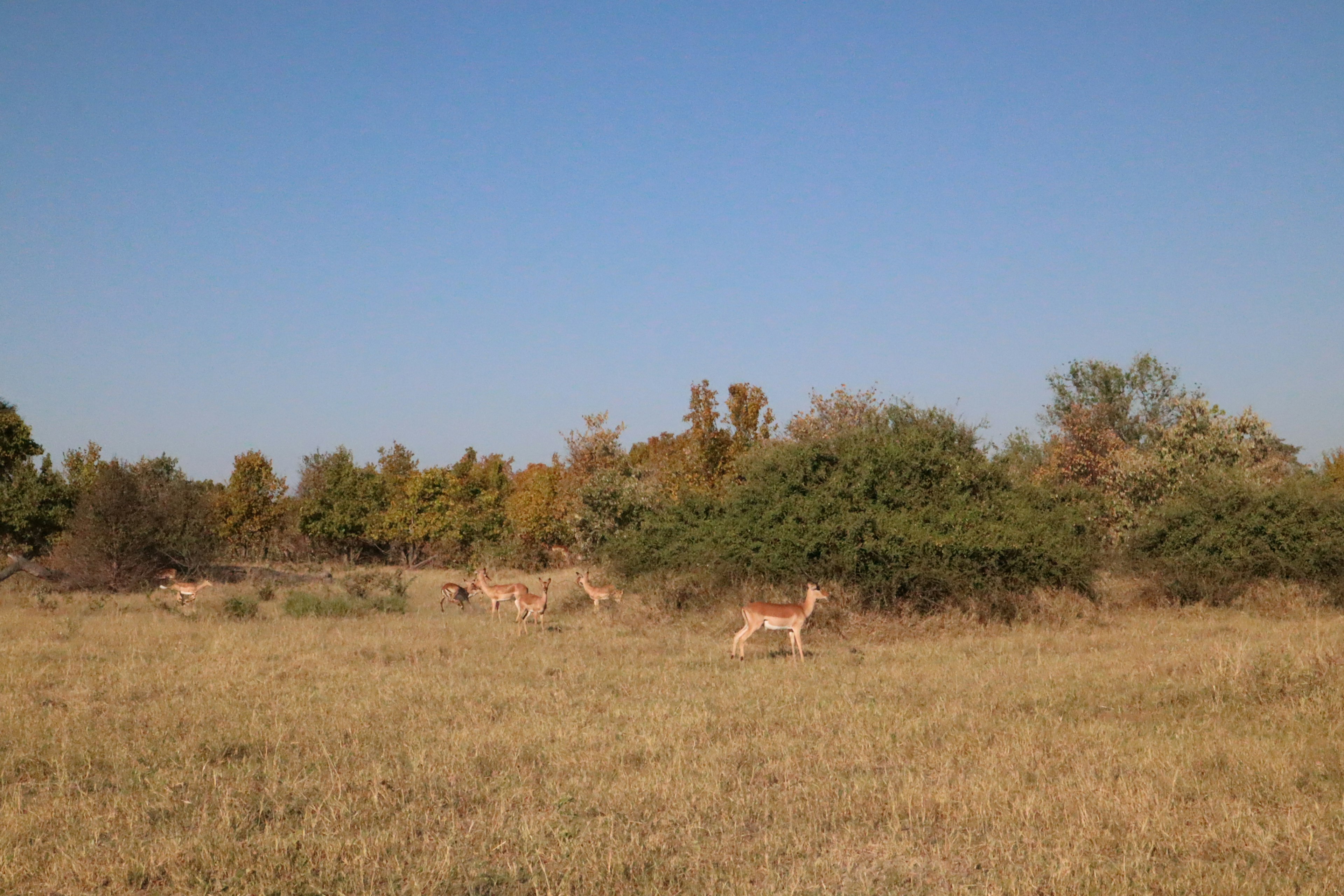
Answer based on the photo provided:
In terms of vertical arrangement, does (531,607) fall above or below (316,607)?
above

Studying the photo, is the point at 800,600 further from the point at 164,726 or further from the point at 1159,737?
the point at 164,726

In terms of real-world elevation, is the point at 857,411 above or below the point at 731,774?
above

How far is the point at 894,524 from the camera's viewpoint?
19609 millimetres

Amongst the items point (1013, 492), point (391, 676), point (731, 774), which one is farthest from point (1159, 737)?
point (1013, 492)

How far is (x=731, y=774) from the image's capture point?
8.66m

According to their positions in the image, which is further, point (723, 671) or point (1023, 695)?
point (723, 671)

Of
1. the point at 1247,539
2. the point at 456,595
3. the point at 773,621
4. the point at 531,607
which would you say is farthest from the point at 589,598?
the point at 1247,539

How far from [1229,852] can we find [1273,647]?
9.07 meters

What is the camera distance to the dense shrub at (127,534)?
27.3 meters

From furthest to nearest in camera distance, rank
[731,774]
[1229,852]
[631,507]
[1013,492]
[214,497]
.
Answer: [214,497], [631,507], [1013,492], [731,774], [1229,852]

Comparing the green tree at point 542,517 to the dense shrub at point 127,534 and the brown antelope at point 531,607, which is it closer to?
the dense shrub at point 127,534

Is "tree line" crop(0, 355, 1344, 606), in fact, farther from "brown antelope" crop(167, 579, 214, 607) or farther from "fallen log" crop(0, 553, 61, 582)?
"brown antelope" crop(167, 579, 214, 607)

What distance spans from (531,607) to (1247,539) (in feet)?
52.4

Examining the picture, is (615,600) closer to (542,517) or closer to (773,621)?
(773,621)
